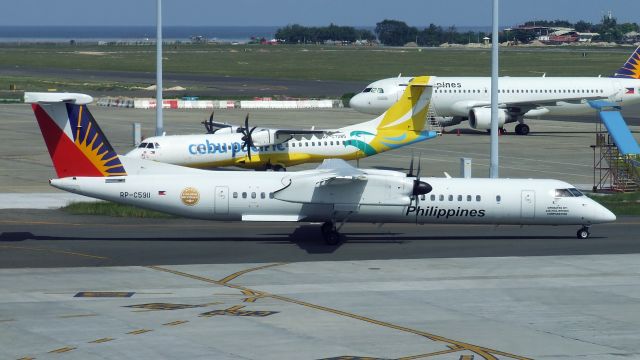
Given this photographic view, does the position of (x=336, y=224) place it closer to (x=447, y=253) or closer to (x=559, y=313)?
(x=447, y=253)

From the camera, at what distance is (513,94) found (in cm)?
7869

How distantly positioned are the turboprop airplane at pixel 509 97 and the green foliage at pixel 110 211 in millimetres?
33568

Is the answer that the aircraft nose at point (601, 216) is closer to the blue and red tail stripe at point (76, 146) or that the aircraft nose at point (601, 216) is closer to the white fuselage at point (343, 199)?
the white fuselage at point (343, 199)

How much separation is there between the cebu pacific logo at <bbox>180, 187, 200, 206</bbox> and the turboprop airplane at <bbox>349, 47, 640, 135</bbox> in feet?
131

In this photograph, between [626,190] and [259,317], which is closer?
[259,317]

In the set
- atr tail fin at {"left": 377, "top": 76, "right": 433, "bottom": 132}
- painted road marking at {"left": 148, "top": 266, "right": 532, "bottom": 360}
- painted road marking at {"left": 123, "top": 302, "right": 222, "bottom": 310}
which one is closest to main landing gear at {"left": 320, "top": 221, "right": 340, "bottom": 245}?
painted road marking at {"left": 148, "top": 266, "right": 532, "bottom": 360}

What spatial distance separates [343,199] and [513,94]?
4174 cm

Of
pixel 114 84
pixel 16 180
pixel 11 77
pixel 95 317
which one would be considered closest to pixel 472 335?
pixel 95 317

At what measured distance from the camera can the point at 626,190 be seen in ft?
175

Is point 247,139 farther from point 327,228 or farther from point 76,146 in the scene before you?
point 76,146

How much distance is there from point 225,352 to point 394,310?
6302 millimetres

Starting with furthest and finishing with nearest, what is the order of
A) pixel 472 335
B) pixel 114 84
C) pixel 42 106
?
pixel 114 84 < pixel 42 106 < pixel 472 335

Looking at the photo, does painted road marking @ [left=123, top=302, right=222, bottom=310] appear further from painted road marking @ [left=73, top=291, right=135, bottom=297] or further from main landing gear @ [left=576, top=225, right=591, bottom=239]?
main landing gear @ [left=576, top=225, right=591, bottom=239]

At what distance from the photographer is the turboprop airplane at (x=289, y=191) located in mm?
38594
